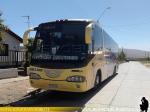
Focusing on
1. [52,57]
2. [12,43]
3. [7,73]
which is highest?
[12,43]

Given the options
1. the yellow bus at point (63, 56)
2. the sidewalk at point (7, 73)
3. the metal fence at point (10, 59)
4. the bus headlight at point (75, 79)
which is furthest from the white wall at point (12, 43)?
the bus headlight at point (75, 79)

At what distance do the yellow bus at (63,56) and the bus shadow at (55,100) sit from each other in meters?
0.50

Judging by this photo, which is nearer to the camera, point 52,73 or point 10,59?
point 52,73

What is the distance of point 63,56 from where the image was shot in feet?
43.7

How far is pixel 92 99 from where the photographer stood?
45.9ft

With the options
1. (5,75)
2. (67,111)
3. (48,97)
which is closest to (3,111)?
(67,111)

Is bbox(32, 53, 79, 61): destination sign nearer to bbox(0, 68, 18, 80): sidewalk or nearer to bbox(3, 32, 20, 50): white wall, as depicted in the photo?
bbox(0, 68, 18, 80): sidewalk

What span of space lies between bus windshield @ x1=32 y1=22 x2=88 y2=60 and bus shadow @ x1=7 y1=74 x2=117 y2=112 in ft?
5.35

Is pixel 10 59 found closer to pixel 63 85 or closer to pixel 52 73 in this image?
pixel 52 73

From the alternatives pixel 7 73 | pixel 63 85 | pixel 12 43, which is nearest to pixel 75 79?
pixel 63 85

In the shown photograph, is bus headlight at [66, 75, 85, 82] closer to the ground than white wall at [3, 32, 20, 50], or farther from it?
closer to the ground

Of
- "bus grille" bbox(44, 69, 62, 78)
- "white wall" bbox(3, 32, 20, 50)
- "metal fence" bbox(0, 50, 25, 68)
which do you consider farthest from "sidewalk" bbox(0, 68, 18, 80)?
"white wall" bbox(3, 32, 20, 50)

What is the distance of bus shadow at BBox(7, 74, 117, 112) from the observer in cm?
1218

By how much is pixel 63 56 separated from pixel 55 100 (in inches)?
68.3
